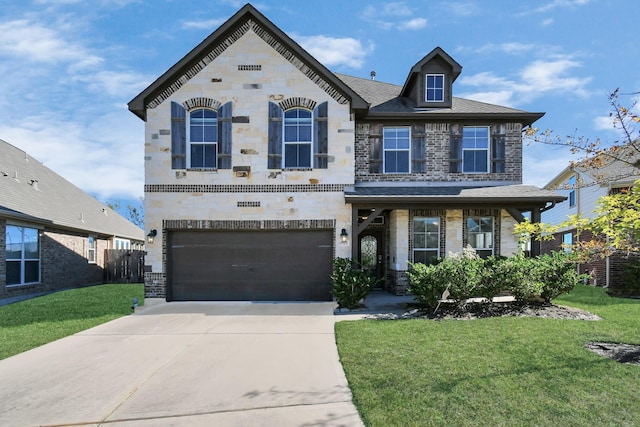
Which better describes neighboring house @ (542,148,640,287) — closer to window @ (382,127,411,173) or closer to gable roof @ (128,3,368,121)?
window @ (382,127,411,173)

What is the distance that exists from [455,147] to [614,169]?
25.1ft

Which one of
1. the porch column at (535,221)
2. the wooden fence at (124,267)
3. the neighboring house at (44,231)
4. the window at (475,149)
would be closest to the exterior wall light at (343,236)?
the window at (475,149)

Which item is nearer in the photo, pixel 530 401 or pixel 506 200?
pixel 530 401

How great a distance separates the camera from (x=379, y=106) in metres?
13.7

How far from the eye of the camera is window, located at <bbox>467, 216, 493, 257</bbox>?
519 inches

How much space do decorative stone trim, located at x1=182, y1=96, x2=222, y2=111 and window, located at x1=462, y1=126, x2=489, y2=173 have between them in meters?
7.82

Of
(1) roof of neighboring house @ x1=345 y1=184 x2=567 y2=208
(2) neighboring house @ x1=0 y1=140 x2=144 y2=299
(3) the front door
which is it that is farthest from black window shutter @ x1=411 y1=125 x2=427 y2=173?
(2) neighboring house @ x1=0 y1=140 x2=144 y2=299

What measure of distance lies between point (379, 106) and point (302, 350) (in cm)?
918

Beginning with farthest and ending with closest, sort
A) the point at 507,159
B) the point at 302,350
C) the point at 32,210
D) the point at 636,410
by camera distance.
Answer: the point at 32,210, the point at 507,159, the point at 302,350, the point at 636,410

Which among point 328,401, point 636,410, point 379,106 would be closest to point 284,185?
point 379,106

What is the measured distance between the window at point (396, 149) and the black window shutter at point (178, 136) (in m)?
6.16

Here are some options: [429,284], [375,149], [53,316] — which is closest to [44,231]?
[53,316]

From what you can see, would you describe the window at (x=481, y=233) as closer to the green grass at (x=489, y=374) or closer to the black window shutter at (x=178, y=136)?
the green grass at (x=489, y=374)

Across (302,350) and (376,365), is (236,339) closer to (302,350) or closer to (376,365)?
(302,350)
